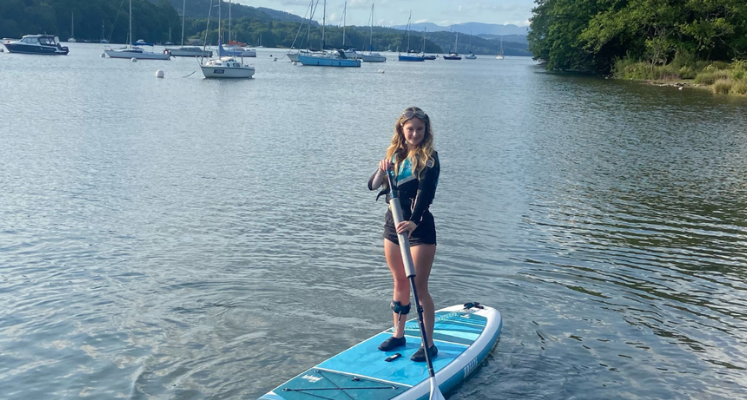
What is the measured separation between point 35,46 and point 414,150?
99.5 meters

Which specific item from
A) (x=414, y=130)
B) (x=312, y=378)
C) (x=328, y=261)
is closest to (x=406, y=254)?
(x=414, y=130)

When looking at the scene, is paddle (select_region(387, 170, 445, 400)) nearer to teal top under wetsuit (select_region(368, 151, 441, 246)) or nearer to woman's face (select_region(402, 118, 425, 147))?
teal top under wetsuit (select_region(368, 151, 441, 246))

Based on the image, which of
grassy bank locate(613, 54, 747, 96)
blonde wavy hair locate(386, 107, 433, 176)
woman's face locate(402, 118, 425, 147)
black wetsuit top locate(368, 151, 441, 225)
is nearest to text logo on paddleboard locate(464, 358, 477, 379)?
black wetsuit top locate(368, 151, 441, 225)

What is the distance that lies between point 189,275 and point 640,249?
730cm

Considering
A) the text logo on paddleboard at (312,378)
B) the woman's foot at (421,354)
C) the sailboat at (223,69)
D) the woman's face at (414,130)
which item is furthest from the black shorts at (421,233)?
the sailboat at (223,69)

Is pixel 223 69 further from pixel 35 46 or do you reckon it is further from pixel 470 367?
pixel 470 367

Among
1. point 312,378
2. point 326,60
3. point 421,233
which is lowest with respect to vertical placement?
point 312,378

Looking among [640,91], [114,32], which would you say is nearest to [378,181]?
[640,91]

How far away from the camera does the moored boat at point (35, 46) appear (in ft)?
303

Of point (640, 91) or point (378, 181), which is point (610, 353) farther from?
point (640, 91)

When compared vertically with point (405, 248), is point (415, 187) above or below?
above

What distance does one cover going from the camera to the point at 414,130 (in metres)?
6.45

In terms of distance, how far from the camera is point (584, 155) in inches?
870

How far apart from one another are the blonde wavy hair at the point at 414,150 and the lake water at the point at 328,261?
2317 millimetres
